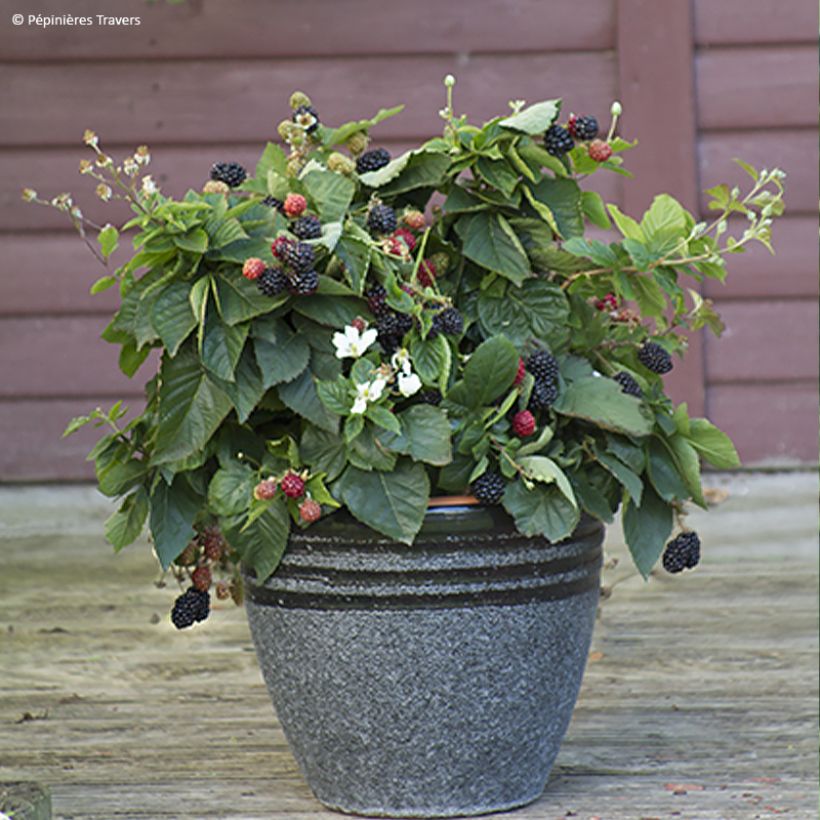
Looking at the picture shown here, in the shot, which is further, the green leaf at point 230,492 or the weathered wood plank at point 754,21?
the weathered wood plank at point 754,21

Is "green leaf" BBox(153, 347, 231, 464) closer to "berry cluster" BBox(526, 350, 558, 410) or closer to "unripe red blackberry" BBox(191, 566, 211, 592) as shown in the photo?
"unripe red blackberry" BBox(191, 566, 211, 592)

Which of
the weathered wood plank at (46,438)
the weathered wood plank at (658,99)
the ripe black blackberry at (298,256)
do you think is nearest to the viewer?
the ripe black blackberry at (298,256)

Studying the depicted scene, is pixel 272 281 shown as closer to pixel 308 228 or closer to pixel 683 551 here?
pixel 308 228

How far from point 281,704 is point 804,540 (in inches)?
76.5

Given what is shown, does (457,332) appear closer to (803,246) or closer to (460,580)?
(460,580)

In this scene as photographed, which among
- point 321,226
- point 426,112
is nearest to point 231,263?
point 321,226

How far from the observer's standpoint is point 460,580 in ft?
4.62

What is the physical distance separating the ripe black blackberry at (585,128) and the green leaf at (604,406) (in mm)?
→ 249

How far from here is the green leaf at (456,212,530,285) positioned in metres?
1.45

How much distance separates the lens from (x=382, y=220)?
55.7 inches

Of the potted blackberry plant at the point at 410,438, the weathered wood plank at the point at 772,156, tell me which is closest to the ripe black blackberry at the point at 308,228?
the potted blackberry plant at the point at 410,438

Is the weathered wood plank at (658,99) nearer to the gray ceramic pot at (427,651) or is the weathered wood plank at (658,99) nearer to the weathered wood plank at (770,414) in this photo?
the weathered wood plank at (770,414)

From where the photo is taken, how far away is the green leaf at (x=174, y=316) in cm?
137

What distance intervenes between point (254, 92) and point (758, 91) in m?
1.10
